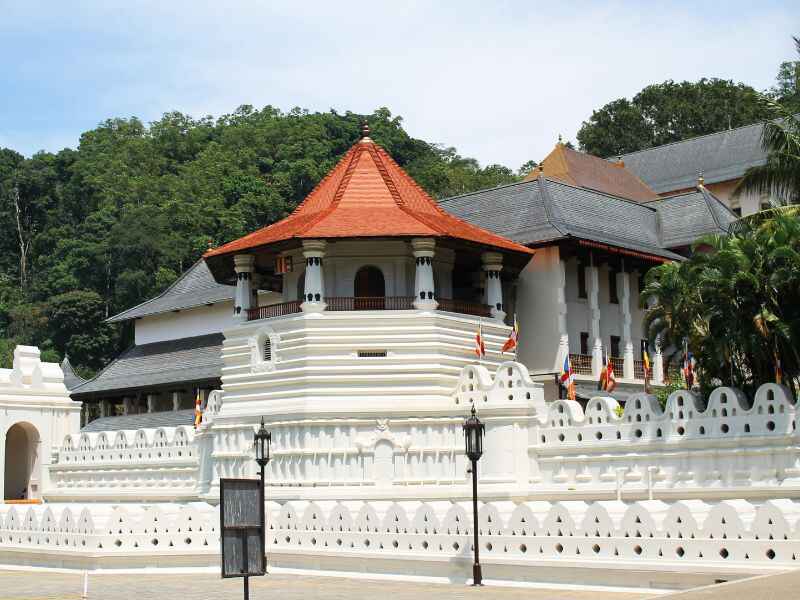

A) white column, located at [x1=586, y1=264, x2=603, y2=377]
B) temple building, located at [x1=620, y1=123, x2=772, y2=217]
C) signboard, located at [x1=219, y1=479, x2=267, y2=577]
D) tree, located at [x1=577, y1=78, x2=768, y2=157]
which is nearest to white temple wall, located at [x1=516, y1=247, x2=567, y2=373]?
white column, located at [x1=586, y1=264, x2=603, y2=377]

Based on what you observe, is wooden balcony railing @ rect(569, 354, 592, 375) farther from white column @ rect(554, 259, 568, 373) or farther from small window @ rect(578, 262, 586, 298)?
small window @ rect(578, 262, 586, 298)

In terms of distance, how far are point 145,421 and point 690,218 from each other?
20463 millimetres

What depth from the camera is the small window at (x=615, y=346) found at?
124 feet

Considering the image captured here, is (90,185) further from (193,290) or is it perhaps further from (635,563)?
(635,563)

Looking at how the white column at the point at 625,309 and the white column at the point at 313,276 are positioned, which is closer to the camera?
the white column at the point at 313,276

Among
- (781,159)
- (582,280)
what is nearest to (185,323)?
(582,280)

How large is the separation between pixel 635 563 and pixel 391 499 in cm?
1016

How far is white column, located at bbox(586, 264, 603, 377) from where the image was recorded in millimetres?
36312

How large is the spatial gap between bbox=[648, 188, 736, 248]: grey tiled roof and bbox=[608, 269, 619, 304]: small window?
10.7 ft

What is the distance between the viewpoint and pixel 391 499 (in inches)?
1131

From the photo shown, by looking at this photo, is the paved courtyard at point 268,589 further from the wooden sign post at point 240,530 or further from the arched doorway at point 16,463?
the arched doorway at point 16,463

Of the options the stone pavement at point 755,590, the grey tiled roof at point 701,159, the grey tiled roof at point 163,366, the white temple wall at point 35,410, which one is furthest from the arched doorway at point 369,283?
the grey tiled roof at point 701,159

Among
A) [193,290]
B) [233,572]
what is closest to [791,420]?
[233,572]

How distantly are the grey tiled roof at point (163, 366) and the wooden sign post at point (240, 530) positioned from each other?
2705 centimetres
